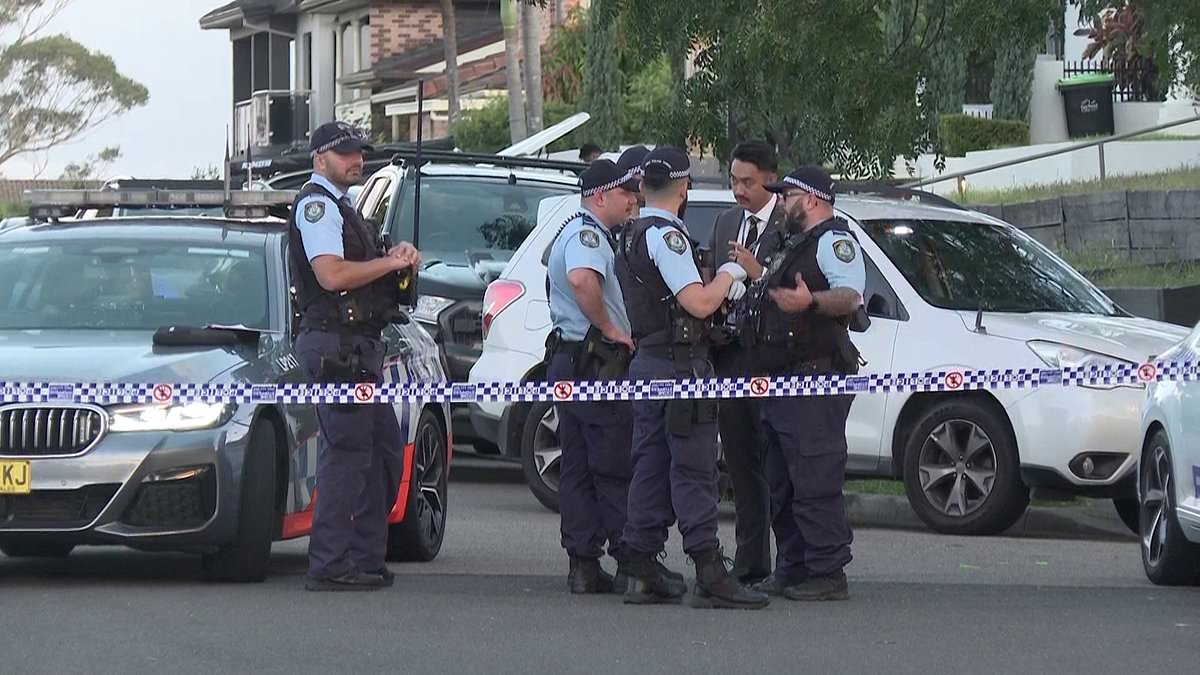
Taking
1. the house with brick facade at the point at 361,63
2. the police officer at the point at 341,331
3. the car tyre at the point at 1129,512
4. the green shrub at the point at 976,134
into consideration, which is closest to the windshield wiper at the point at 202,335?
the police officer at the point at 341,331

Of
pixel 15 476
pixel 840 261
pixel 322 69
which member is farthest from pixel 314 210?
pixel 322 69

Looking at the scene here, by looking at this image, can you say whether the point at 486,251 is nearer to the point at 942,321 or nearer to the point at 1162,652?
the point at 942,321

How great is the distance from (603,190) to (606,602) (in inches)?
66.5

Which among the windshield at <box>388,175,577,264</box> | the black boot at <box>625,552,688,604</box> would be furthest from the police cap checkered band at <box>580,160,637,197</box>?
the windshield at <box>388,175,577,264</box>

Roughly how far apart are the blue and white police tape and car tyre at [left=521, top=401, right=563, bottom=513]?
118 inches

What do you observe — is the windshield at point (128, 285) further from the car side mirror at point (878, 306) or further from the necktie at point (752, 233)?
the car side mirror at point (878, 306)

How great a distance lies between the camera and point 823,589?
8.94 metres

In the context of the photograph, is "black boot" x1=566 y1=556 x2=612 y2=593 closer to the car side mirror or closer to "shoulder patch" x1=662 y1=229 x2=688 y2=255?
"shoulder patch" x1=662 y1=229 x2=688 y2=255

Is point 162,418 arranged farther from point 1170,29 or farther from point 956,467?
point 1170,29

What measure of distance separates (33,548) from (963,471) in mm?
4891

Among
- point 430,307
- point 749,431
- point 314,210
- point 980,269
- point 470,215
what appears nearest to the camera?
point 314,210

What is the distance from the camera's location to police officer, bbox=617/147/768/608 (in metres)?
8.50

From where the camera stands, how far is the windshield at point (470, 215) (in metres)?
15.0

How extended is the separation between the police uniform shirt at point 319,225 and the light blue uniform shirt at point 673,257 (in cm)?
129
